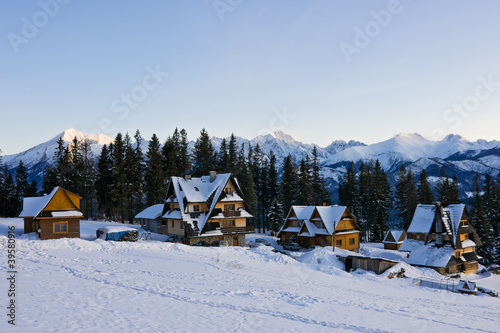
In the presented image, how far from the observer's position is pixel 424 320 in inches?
650

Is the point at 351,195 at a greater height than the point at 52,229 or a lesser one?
greater

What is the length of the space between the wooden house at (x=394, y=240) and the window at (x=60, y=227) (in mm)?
49711

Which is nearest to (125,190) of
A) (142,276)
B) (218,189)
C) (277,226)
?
(218,189)

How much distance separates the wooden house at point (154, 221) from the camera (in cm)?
4978

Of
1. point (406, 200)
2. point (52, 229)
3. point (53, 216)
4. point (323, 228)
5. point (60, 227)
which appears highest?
point (53, 216)

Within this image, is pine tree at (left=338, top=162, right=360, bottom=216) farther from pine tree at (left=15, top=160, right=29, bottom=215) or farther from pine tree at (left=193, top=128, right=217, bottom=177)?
pine tree at (left=15, top=160, right=29, bottom=215)

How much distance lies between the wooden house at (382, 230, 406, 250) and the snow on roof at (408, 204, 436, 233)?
752 cm

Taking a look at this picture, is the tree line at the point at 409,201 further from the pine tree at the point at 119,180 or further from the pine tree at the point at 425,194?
the pine tree at the point at 119,180

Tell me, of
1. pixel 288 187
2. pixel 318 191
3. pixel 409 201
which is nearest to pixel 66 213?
pixel 288 187

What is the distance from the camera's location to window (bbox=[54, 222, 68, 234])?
3819 centimetres

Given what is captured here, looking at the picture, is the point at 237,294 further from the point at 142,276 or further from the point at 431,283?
the point at 431,283

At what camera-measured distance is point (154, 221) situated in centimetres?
5169

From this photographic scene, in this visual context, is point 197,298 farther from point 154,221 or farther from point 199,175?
point 199,175

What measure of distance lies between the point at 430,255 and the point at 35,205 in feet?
161
